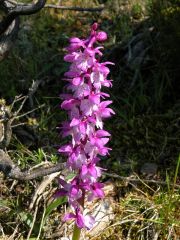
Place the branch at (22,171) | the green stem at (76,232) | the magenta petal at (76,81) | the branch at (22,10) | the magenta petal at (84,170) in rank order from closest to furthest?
1. the magenta petal at (76,81)
2. the magenta petal at (84,170)
3. the green stem at (76,232)
4. the branch at (22,171)
5. the branch at (22,10)

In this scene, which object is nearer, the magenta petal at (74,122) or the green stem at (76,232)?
the magenta petal at (74,122)

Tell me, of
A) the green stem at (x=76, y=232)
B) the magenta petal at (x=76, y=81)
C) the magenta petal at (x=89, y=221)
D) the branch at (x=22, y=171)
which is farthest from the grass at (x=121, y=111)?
the magenta petal at (x=76, y=81)

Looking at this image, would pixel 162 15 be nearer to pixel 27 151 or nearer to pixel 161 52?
pixel 161 52

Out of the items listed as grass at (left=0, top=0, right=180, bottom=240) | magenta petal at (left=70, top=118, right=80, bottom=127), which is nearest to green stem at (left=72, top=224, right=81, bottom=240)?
grass at (left=0, top=0, right=180, bottom=240)

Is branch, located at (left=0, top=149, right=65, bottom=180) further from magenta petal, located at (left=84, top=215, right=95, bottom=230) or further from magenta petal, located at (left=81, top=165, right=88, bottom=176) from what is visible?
magenta petal, located at (left=81, top=165, right=88, bottom=176)

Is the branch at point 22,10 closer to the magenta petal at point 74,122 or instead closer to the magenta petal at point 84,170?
the magenta petal at point 74,122
